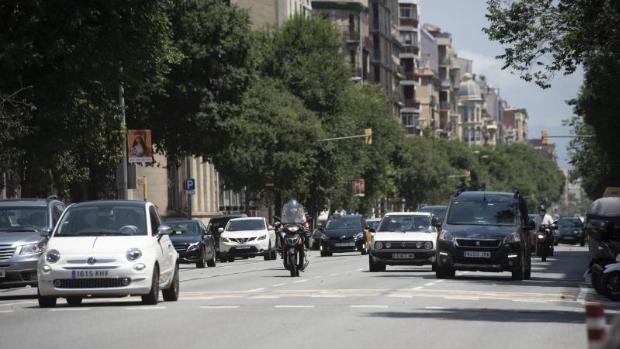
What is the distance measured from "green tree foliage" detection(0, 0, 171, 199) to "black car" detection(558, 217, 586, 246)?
50890mm

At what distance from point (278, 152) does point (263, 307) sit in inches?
2318

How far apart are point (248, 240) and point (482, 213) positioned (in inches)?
857

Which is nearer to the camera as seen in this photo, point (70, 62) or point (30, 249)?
point (30, 249)

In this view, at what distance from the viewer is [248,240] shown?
54719mm

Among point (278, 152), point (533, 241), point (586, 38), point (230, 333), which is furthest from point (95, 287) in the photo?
point (278, 152)

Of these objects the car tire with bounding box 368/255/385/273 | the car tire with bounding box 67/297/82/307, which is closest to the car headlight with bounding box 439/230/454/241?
the car tire with bounding box 368/255/385/273

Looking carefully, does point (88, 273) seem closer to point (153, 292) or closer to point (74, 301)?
point (153, 292)

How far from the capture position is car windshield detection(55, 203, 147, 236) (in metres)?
22.4

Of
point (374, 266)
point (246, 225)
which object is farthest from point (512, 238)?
point (246, 225)

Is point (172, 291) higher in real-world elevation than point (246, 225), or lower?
lower

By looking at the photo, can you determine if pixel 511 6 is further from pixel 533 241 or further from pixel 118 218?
pixel 533 241

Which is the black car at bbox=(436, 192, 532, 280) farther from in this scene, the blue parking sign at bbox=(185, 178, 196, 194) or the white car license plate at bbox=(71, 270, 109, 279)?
the blue parking sign at bbox=(185, 178, 196, 194)

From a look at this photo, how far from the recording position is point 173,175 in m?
88.6

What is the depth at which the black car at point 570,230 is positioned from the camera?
91.0m
